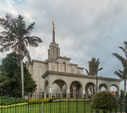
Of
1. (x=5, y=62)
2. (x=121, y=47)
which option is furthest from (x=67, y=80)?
(x=5, y=62)

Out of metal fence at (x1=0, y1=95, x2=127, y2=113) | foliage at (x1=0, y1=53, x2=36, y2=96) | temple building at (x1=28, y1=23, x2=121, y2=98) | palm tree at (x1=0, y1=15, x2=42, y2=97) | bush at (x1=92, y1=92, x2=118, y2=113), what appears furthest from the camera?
temple building at (x1=28, y1=23, x2=121, y2=98)

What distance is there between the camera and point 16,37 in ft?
83.3

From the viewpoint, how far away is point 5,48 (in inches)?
985

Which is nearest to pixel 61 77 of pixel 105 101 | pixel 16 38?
pixel 16 38

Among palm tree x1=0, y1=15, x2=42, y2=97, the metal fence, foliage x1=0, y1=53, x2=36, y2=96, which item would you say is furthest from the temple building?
the metal fence

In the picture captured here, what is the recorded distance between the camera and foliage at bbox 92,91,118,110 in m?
7.32

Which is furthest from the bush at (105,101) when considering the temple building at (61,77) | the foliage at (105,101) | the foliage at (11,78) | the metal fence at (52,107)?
the foliage at (11,78)

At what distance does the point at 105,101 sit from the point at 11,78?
2428cm

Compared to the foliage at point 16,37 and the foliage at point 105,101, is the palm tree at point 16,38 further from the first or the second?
the foliage at point 105,101

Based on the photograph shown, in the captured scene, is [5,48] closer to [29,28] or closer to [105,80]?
[29,28]

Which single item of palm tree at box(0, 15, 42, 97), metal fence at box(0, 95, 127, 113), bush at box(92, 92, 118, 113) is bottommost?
metal fence at box(0, 95, 127, 113)

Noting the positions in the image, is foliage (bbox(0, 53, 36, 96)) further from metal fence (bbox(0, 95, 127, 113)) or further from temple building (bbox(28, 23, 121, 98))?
metal fence (bbox(0, 95, 127, 113))

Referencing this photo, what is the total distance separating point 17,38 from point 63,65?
21584mm

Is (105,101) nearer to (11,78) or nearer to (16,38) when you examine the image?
(16,38)
